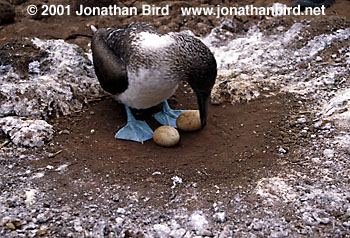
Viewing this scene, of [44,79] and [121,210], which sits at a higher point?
[44,79]

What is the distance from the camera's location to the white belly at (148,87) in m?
3.60

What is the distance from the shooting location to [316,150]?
353cm

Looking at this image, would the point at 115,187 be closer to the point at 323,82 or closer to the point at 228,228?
the point at 228,228

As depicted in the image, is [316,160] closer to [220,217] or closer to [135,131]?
[220,217]

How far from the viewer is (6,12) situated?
22.5 ft

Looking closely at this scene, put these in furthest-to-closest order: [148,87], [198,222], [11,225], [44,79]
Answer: [44,79], [148,87], [198,222], [11,225]

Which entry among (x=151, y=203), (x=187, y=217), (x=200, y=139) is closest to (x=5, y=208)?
(x=151, y=203)

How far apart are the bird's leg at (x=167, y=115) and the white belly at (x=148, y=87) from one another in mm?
366

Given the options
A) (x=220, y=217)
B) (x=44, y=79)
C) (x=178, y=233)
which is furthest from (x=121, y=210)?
(x=44, y=79)

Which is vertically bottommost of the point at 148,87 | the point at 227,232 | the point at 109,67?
the point at 227,232

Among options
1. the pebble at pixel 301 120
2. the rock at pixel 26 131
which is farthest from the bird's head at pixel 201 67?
the rock at pixel 26 131

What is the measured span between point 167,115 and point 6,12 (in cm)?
417

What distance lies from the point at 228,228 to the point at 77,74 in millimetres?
2952

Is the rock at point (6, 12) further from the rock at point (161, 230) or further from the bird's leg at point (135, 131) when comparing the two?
the rock at point (161, 230)
